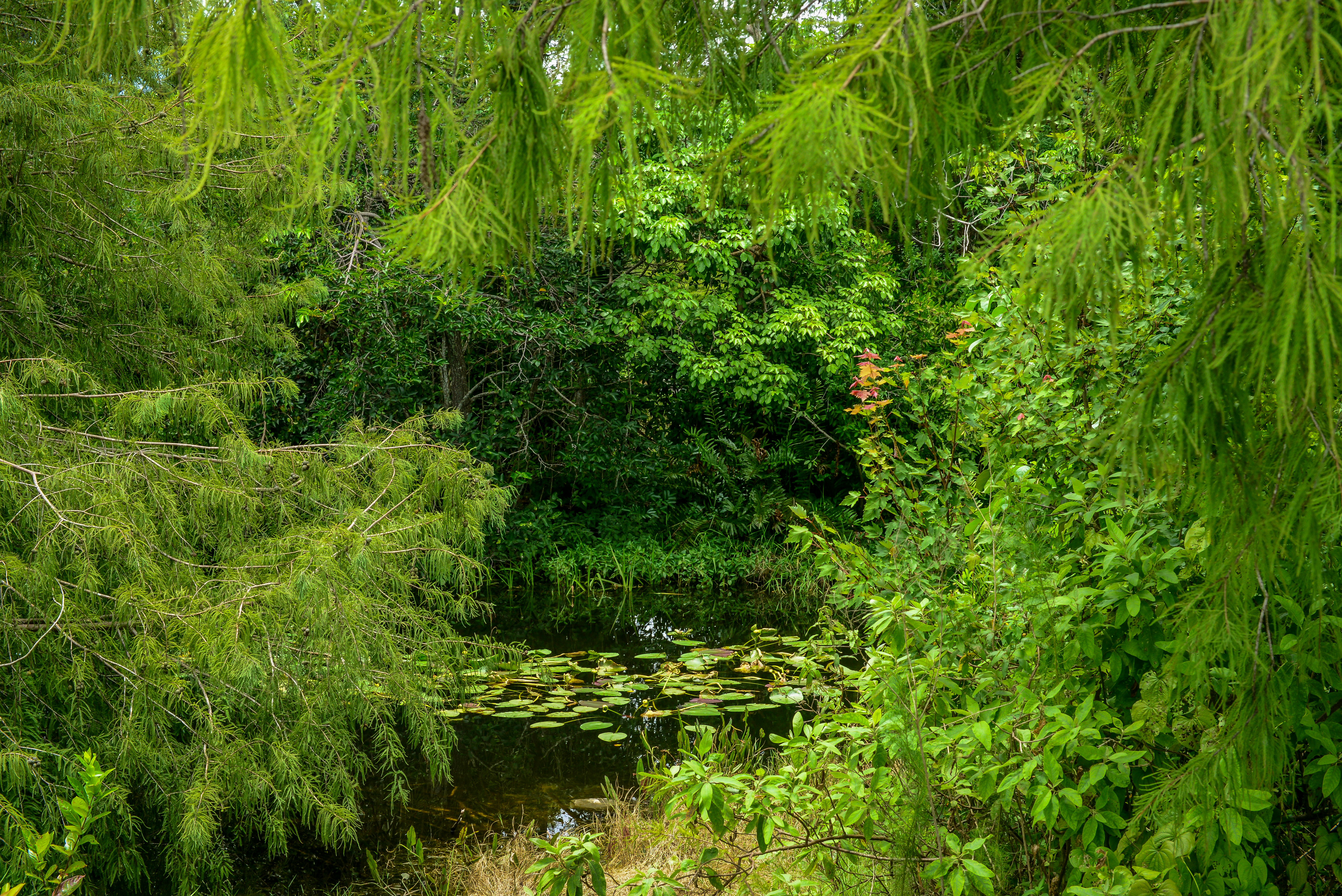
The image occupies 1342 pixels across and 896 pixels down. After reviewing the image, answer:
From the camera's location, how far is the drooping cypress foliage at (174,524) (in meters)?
3.02

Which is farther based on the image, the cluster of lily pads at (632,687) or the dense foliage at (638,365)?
the dense foliage at (638,365)

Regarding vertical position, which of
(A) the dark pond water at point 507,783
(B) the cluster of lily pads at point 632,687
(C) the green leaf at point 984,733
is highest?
(C) the green leaf at point 984,733

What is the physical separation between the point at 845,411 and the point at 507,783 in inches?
103

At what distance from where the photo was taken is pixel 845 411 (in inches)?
137

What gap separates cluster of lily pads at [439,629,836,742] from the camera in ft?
18.4

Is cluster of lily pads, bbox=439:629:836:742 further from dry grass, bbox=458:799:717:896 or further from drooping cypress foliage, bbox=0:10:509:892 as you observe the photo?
dry grass, bbox=458:799:717:896

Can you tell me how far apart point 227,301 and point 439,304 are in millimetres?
3050

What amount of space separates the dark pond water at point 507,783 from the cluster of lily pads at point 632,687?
0.05 metres

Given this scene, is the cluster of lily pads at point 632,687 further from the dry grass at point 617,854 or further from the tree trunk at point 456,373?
the tree trunk at point 456,373

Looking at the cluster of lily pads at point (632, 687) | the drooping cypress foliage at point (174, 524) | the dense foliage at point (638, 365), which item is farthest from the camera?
Answer: the dense foliage at point (638, 365)

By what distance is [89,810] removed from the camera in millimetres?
1837

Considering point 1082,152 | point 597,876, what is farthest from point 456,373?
point 1082,152

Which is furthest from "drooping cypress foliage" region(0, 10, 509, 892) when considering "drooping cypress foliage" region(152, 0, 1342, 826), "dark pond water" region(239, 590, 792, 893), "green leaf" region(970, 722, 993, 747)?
"green leaf" region(970, 722, 993, 747)

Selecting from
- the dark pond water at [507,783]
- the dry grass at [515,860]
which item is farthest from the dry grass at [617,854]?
the dark pond water at [507,783]
